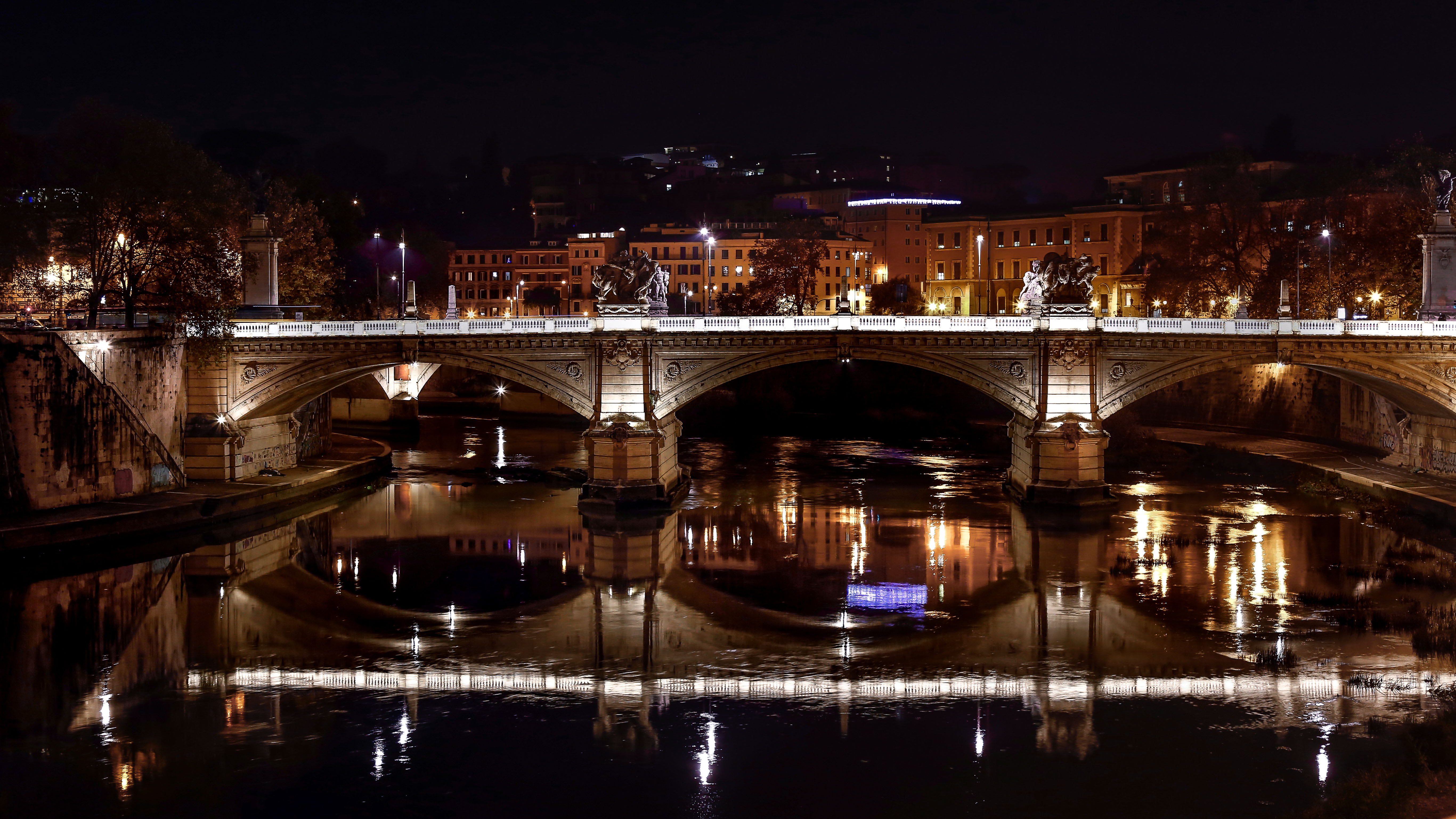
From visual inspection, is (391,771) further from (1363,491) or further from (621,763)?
(1363,491)

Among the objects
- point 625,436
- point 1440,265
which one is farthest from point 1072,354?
point 625,436

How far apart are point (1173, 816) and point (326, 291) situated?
49345 mm

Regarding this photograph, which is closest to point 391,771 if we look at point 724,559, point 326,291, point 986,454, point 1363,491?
point 724,559

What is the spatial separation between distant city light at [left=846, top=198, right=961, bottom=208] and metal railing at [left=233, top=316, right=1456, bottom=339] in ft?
210

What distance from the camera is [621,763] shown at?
20.4 meters

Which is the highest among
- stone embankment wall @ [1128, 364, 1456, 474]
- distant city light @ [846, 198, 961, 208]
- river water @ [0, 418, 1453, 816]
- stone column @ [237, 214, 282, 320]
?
distant city light @ [846, 198, 961, 208]

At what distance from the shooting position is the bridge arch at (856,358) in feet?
138

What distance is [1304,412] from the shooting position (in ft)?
181

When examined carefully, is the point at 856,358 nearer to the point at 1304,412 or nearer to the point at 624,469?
the point at 624,469

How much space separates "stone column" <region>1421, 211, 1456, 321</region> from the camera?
1742 inches

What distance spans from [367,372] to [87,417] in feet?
31.9

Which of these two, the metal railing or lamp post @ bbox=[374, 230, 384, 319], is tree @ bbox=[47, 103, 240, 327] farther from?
lamp post @ bbox=[374, 230, 384, 319]

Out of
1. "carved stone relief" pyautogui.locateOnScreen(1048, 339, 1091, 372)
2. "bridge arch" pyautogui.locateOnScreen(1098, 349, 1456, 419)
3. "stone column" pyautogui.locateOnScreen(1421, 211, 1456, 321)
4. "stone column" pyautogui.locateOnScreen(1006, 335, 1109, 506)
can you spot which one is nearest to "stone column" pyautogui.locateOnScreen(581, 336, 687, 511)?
"stone column" pyautogui.locateOnScreen(1006, 335, 1109, 506)

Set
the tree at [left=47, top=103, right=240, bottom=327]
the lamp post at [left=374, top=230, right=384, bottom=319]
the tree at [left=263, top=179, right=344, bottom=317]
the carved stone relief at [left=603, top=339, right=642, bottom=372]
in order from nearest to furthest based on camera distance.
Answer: the tree at [left=47, top=103, right=240, bottom=327]
the carved stone relief at [left=603, top=339, right=642, bottom=372]
the tree at [left=263, top=179, right=344, bottom=317]
the lamp post at [left=374, top=230, right=384, bottom=319]
